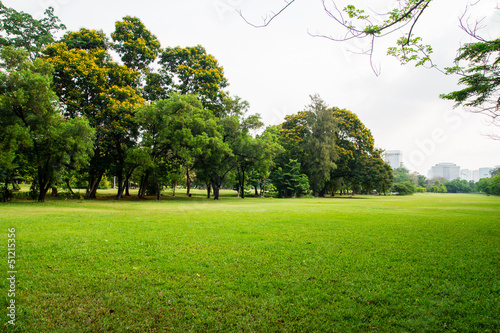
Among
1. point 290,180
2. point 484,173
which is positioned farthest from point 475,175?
point 290,180

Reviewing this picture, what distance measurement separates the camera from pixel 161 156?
88.5 ft

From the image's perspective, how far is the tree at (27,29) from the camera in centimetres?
2162

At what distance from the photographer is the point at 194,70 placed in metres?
28.3

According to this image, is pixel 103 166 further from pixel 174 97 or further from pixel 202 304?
pixel 202 304

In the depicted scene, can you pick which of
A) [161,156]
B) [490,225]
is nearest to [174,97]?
[161,156]

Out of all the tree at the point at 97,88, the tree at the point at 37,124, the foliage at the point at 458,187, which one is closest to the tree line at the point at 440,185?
the foliage at the point at 458,187

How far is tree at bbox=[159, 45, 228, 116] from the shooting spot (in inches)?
1128

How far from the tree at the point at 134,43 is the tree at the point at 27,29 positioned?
549cm

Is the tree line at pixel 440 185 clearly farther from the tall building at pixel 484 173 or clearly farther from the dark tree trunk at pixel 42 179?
the dark tree trunk at pixel 42 179

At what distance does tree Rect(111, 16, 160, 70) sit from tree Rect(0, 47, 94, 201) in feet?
30.7

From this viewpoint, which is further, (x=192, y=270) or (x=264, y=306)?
(x=192, y=270)

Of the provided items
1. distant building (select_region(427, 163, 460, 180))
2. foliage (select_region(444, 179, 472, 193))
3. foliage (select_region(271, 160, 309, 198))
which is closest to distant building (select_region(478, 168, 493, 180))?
foliage (select_region(444, 179, 472, 193))

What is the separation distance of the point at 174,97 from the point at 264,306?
2314 cm

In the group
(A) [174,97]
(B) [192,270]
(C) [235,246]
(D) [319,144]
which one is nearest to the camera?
(B) [192,270]
